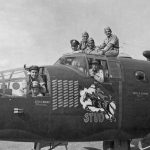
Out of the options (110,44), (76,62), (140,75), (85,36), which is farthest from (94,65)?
(85,36)

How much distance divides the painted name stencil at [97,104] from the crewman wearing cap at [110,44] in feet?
9.06

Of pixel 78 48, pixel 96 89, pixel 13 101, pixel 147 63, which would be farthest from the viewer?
pixel 78 48

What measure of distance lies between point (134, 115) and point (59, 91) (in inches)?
130

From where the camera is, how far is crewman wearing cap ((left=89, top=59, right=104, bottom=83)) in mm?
12125

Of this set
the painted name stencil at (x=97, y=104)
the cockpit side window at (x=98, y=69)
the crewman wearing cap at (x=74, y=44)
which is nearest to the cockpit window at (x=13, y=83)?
the painted name stencil at (x=97, y=104)

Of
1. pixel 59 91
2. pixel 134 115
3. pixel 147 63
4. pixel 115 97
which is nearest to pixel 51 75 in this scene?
pixel 59 91

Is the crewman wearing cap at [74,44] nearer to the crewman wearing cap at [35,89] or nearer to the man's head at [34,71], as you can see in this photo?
the man's head at [34,71]

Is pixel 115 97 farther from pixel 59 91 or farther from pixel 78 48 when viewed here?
pixel 78 48

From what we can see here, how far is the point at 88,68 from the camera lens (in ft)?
40.0

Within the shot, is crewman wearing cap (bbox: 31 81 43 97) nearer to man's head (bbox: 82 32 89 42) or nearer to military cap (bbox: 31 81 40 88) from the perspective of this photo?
military cap (bbox: 31 81 40 88)

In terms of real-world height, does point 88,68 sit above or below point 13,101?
above

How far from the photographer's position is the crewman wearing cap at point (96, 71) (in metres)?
12.1

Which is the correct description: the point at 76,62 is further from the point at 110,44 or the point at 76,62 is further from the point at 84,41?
the point at 84,41

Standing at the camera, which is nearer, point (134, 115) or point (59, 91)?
point (59, 91)
